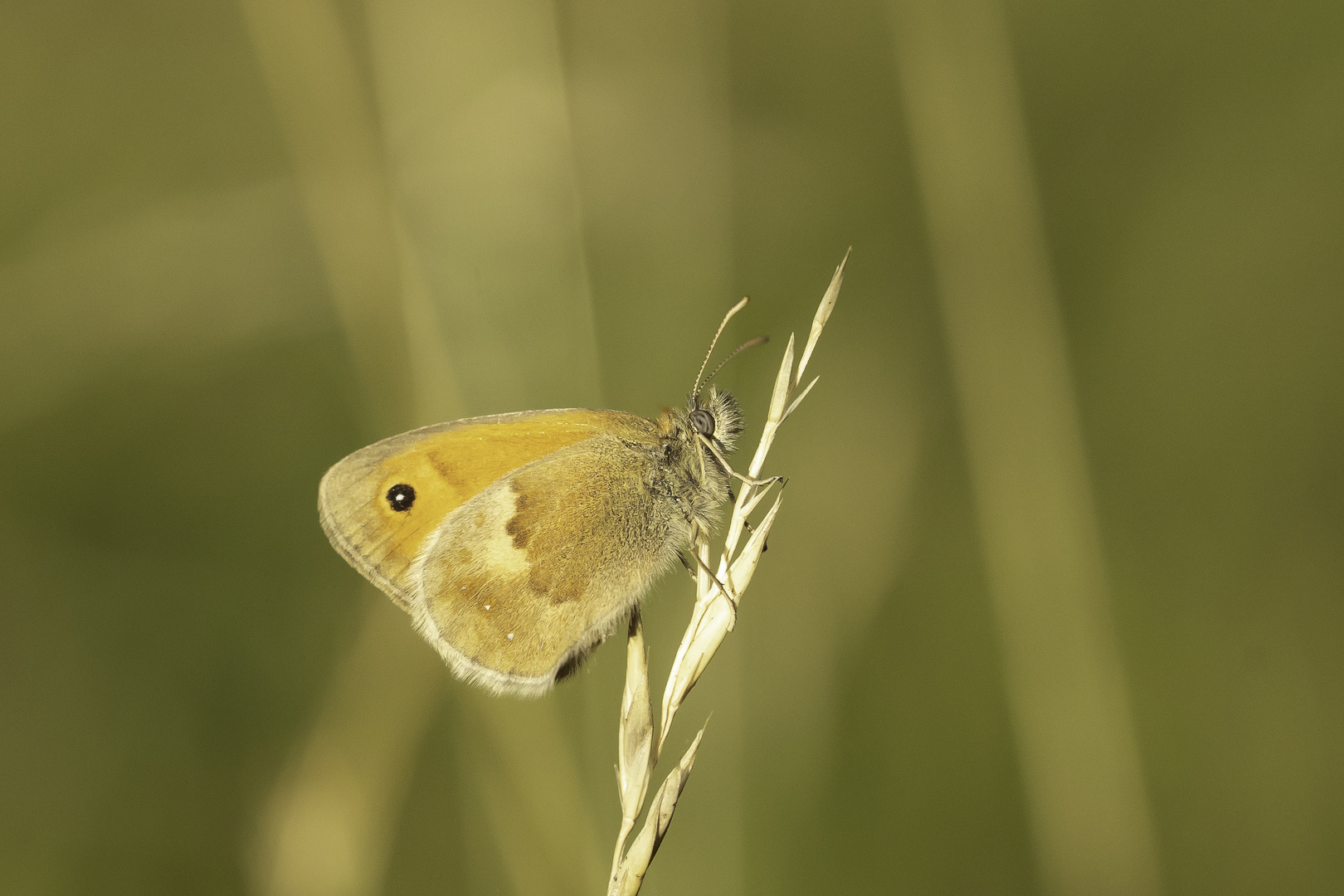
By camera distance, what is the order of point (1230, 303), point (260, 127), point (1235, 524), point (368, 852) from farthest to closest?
point (260, 127) < point (1230, 303) < point (1235, 524) < point (368, 852)

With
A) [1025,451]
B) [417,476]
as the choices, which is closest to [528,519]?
[417,476]

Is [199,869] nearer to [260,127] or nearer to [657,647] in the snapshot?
[657,647]

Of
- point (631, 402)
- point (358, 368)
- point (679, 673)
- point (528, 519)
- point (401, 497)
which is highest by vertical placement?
point (358, 368)

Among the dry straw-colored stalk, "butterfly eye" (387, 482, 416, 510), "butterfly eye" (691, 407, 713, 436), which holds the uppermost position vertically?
"butterfly eye" (691, 407, 713, 436)

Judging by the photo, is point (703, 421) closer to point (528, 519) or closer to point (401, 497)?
point (528, 519)

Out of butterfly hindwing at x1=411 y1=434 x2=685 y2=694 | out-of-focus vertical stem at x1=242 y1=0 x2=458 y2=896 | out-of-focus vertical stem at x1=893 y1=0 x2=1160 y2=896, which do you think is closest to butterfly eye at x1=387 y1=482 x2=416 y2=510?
butterfly hindwing at x1=411 y1=434 x2=685 y2=694

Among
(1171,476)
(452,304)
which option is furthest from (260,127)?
(1171,476)

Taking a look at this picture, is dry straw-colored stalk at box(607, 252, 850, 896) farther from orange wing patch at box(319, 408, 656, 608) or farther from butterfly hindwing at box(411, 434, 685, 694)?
orange wing patch at box(319, 408, 656, 608)
